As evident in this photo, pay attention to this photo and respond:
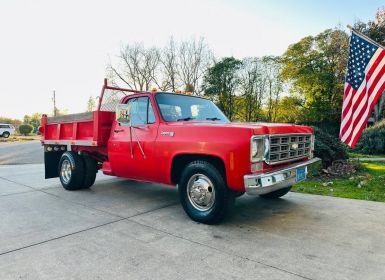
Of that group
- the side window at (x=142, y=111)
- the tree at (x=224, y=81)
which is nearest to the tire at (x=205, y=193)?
the side window at (x=142, y=111)

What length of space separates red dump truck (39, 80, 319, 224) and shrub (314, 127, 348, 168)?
10.8 feet

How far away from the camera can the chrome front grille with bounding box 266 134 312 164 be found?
409 centimetres

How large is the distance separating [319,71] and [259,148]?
3208cm

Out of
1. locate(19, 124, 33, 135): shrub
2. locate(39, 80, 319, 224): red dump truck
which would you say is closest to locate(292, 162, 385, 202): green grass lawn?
locate(39, 80, 319, 224): red dump truck

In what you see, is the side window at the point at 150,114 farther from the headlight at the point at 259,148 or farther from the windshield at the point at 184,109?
the headlight at the point at 259,148

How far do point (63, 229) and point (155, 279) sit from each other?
6.56 feet

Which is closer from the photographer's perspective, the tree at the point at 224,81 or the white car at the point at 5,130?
the tree at the point at 224,81

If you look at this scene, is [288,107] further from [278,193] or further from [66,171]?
[66,171]

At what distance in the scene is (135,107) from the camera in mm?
5504

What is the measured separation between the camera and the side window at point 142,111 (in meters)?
5.16

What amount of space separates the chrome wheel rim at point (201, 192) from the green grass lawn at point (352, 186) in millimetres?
3171

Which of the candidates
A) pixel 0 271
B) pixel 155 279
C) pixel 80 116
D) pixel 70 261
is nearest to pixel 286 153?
pixel 155 279

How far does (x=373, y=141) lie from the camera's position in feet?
51.2

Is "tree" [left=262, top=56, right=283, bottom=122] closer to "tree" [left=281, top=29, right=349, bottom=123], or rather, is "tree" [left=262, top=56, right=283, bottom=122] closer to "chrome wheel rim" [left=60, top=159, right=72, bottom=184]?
"tree" [left=281, top=29, right=349, bottom=123]
